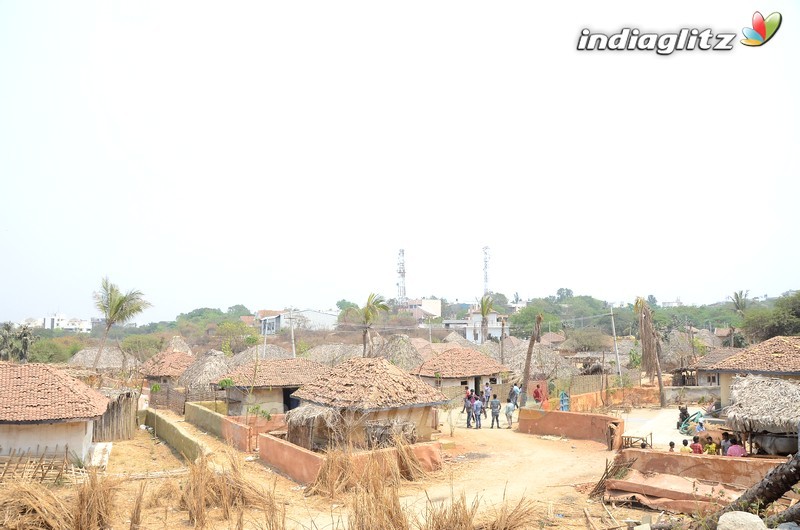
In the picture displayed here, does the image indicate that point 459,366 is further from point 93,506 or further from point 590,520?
point 93,506

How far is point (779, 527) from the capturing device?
791 centimetres

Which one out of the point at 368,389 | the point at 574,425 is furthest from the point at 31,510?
the point at 574,425

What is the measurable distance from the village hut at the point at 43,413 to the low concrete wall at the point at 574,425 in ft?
45.6

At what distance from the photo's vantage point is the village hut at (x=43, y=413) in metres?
16.7

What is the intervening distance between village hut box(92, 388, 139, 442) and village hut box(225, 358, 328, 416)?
388 cm

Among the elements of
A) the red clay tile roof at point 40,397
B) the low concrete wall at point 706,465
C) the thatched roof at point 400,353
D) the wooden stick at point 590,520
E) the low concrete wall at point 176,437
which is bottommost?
the low concrete wall at point 176,437

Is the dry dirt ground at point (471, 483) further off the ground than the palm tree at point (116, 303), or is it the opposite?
the palm tree at point (116, 303)

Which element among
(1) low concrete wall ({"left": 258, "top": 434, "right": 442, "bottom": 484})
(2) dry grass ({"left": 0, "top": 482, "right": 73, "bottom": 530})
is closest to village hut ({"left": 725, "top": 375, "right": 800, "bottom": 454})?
(1) low concrete wall ({"left": 258, "top": 434, "right": 442, "bottom": 484})

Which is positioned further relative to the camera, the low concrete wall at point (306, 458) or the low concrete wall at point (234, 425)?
the low concrete wall at point (234, 425)

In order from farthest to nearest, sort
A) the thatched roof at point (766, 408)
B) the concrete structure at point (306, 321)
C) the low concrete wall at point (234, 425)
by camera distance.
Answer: the concrete structure at point (306, 321) < the low concrete wall at point (234, 425) < the thatched roof at point (766, 408)

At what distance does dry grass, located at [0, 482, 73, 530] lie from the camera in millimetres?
9883

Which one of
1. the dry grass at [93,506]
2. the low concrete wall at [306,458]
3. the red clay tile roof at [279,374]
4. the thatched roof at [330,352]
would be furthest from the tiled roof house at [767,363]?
the thatched roof at [330,352]

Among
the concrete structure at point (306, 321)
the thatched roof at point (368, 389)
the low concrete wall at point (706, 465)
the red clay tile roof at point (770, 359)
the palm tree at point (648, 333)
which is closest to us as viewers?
the low concrete wall at point (706, 465)

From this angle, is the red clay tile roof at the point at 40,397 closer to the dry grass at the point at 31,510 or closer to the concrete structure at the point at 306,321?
the dry grass at the point at 31,510
